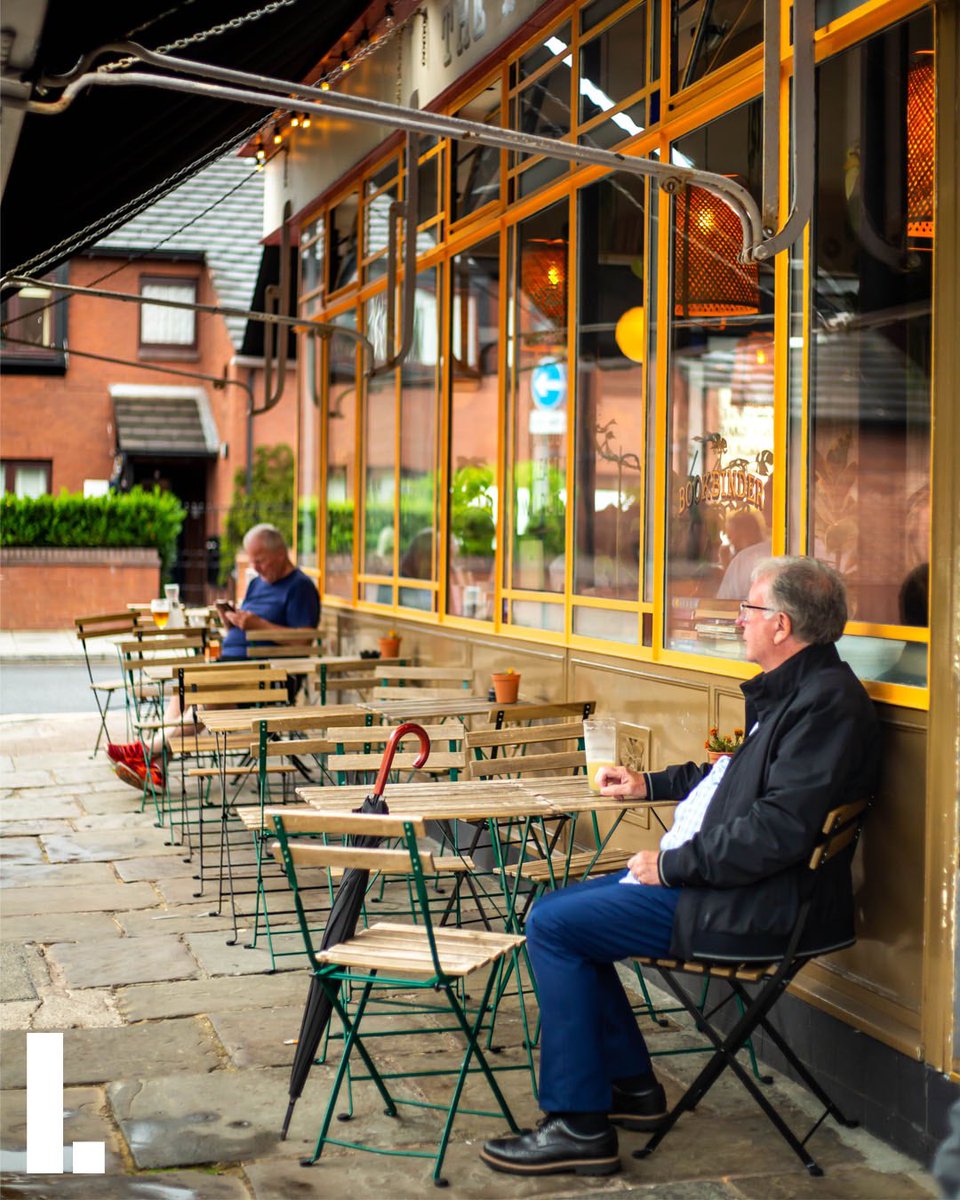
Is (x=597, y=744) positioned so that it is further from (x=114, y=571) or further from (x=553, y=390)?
(x=114, y=571)

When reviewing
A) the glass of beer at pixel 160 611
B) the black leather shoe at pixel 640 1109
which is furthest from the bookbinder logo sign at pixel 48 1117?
the glass of beer at pixel 160 611

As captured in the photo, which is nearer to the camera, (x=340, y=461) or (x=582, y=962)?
(x=582, y=962)

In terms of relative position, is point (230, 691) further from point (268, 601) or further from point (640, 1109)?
point (640, 1109)

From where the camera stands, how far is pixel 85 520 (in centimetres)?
2255

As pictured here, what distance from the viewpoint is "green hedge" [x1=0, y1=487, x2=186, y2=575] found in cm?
2242

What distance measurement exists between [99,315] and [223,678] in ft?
72.4

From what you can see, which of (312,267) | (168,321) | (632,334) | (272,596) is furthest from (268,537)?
(168,321)

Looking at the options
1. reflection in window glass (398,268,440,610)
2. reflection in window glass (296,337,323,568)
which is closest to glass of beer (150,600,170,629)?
reflection in window glass (296,337,323,568)

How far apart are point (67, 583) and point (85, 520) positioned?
98 cm

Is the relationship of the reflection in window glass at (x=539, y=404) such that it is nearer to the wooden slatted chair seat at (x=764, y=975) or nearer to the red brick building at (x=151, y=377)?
the wooden slatted chair seat at (x=764, y=975)

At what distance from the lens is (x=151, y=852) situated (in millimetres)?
7391

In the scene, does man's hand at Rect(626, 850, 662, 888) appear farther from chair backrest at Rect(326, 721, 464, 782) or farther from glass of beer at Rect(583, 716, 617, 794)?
chair backrest at Rect(326, 721, 464, 782)

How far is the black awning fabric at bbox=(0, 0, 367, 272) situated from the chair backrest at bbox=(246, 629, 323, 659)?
264 cm

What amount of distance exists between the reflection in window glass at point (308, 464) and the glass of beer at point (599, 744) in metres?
7.68
